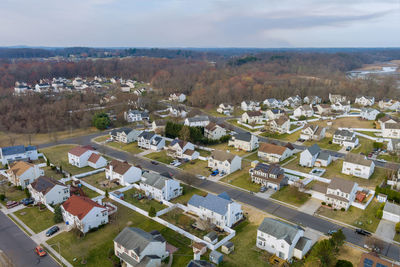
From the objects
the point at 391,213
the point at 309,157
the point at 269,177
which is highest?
the point at 309,157

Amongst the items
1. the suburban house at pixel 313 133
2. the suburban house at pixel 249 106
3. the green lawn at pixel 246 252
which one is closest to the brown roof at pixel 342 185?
the green lawn at pixel 246 252

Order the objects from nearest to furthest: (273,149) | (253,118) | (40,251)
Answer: (40,251) < (273,149) < (253,118)

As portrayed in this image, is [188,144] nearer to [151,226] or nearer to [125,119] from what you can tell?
[151,226]

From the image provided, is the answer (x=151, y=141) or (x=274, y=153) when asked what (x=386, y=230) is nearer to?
(x=274, y=153)

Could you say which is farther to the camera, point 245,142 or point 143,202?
point 245,142

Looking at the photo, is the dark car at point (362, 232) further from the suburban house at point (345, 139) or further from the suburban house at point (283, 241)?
the suburban house at point (345, 139)

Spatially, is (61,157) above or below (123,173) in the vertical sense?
below

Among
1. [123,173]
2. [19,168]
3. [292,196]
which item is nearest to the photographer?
[292,196]

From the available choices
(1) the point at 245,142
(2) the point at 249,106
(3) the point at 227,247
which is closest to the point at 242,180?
(1) the point at 245,142

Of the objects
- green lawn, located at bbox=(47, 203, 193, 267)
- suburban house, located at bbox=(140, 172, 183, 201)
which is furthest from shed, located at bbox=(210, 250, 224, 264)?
suburban house, located at bbox=(140, 172, 183, 201)
